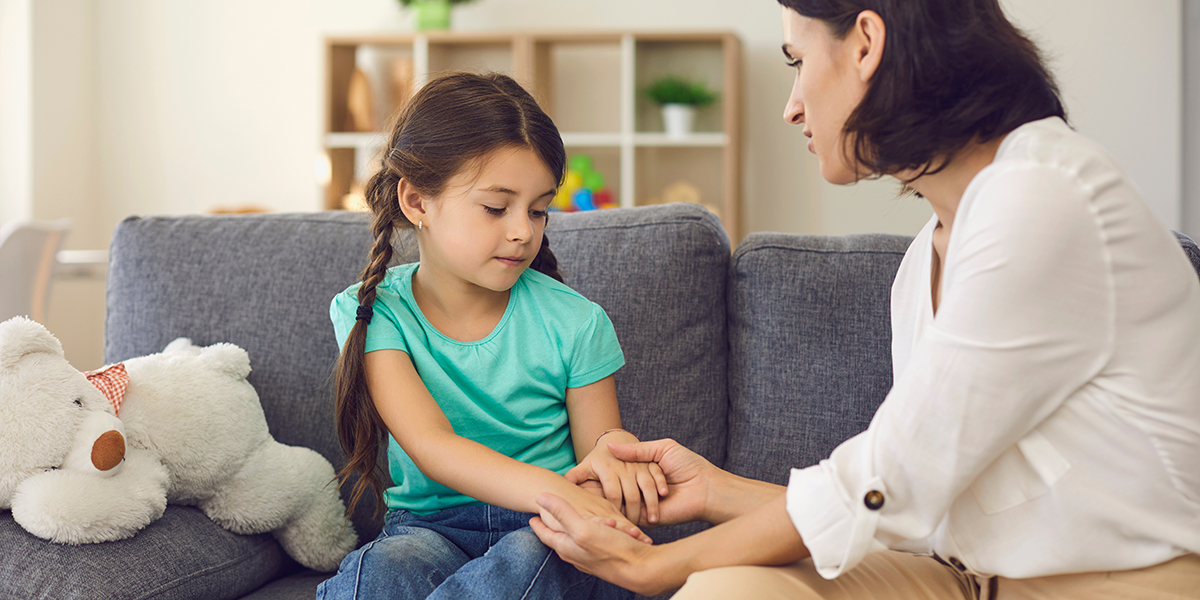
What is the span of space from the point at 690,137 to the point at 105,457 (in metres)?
2.89

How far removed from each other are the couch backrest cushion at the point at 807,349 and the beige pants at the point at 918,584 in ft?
1.29

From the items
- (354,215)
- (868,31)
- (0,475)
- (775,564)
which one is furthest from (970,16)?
(0,475)

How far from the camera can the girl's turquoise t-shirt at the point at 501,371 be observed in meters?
1.15

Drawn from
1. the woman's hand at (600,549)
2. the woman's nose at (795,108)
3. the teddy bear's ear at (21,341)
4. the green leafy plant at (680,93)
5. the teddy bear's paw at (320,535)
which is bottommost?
the teddy bear's paw at (320,535)

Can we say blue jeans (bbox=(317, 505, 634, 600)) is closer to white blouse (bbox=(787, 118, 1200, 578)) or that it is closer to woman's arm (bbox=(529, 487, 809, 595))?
woman's arm (bbox=(529, 487, 809, 595))

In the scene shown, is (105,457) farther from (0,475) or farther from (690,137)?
(690,137)

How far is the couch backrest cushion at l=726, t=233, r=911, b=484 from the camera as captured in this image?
1298 mm

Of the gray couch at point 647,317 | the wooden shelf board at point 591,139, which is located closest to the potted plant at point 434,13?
the wooden shelf board at point 591,139

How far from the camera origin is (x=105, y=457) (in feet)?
3.47

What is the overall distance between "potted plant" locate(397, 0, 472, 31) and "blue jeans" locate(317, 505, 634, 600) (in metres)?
3.14

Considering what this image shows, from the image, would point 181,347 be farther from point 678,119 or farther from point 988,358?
point 678,119

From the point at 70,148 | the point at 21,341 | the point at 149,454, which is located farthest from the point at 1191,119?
the point at 70,148

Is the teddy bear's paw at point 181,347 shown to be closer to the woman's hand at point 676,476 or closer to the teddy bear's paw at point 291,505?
the teddy bear's paw at point 291,505

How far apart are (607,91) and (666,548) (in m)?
3.39
